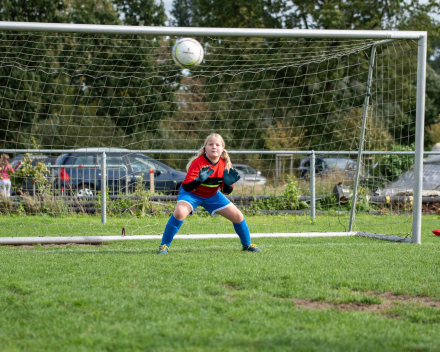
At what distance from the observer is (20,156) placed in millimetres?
11492

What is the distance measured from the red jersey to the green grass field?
0.76 m

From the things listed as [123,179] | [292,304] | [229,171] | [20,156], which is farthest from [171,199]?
[292,304]

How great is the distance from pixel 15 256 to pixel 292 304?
3595mm

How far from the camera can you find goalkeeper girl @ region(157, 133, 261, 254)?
19.1 ft

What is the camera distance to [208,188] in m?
5.96

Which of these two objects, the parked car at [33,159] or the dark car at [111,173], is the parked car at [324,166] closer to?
the dark car at [111,173]

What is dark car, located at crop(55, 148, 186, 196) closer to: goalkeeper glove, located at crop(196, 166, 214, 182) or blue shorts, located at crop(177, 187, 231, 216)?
blue shorts, located at crop(177, 187, 231, 216)

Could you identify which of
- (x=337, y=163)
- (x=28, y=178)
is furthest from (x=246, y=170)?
(x=28, y=178)

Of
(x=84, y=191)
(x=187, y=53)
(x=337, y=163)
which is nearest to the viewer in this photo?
(x=187, y=53)

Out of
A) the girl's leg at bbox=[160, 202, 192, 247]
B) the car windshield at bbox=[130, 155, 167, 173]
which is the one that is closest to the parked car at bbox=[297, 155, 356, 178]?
the car windshield at bbox=[130, 155, 167, 173]

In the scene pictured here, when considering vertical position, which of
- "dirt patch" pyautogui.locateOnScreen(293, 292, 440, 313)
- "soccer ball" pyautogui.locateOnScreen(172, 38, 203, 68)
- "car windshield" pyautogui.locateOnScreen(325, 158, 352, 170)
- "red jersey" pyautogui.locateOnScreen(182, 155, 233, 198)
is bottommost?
"dirt patch" pyautogui.locateOnScreen(293, 292, 440, 313)

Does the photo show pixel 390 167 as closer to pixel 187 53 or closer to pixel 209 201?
pixel 187 53

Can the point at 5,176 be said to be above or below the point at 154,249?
above

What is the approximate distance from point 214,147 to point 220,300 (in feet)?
8.17
